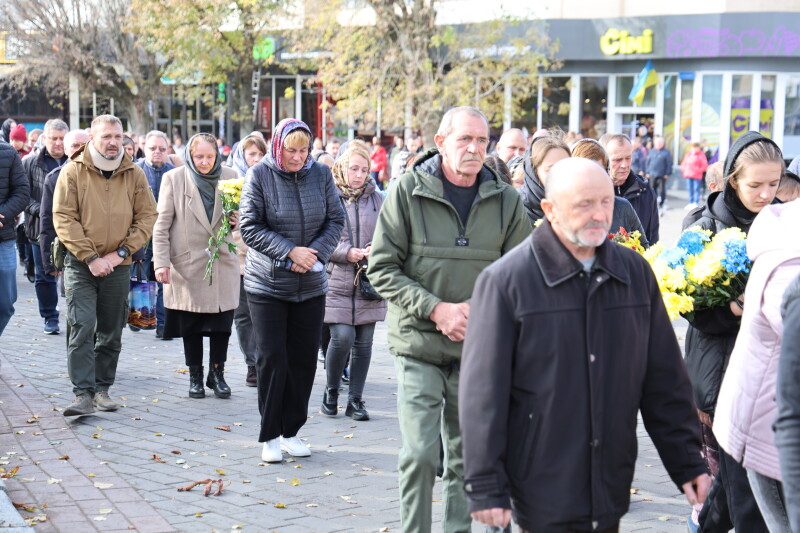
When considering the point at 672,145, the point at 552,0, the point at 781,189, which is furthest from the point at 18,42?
the point at 781,189

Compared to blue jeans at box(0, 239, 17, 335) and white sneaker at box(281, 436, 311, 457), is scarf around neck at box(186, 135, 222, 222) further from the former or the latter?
white sneaker at box(281, 436, 311, 457)

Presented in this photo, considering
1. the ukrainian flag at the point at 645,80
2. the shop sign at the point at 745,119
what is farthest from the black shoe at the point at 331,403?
the ukrainian flag at the point at 645,80

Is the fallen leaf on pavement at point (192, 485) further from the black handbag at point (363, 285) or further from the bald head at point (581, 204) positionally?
the bald head at point (581, 204)

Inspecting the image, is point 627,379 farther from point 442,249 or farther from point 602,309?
point 442,249

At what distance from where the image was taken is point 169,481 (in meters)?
6.37

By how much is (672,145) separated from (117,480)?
102 feet

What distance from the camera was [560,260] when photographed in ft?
11.6

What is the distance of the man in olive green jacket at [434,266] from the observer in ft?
15.6

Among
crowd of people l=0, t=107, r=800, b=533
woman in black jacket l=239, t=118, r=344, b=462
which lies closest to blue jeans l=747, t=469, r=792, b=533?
crowd of people l=0, t=107, r=800, b=533

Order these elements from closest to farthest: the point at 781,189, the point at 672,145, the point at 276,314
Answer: the point at 781,189, the point at 276,314, the point at 672,145

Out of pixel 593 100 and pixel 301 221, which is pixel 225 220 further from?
pixel 593 100

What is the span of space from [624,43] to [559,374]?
32.7m

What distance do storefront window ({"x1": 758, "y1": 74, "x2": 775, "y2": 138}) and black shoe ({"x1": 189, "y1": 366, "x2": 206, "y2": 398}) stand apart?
28.3 m

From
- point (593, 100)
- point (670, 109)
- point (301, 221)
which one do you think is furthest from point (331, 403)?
point (593, 100)
